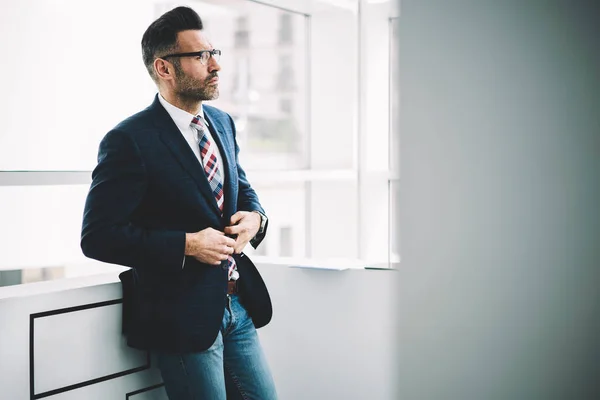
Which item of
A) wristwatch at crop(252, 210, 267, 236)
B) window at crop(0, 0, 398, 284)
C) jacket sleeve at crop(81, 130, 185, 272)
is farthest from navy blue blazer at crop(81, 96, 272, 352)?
window at crop(0, 0, 398, 284)

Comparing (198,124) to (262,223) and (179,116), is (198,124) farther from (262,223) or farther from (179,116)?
(262,223)

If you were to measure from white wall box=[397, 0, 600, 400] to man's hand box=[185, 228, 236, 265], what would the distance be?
3.87 ft

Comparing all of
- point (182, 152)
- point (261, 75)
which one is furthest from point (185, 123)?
point (261, 75)

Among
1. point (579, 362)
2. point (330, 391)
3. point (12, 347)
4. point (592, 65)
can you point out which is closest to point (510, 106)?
point (592, 65)

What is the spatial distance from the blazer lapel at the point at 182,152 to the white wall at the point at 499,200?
1.24m

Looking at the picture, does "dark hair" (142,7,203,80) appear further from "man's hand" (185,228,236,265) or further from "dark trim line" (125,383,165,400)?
"dark trim line" (125,383,165,400)

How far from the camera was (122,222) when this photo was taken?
1.56 meters

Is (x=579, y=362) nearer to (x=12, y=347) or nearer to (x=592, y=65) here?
(x=592, y=65)

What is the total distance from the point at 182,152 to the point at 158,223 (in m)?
0.20

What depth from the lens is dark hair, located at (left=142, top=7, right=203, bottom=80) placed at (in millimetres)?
1723

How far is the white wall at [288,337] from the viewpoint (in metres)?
1.72

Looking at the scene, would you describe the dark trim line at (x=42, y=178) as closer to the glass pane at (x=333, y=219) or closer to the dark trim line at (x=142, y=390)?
the dark trim line at (x=142, y=390)

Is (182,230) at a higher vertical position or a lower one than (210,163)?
lower

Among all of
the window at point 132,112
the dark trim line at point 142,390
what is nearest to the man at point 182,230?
the dark trim line at point 142,390
